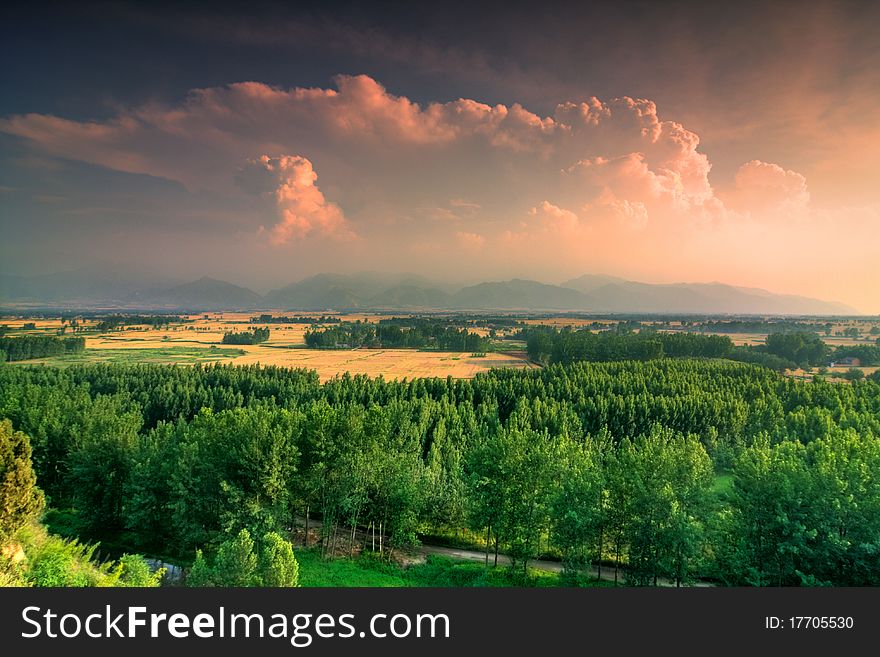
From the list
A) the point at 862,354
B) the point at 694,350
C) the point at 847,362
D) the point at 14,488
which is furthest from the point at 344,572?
the point at 862,354

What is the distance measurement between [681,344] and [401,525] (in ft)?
252

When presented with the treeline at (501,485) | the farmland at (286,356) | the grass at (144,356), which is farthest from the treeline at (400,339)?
the treeline at (501,485)

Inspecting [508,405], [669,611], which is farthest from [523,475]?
[508,405]

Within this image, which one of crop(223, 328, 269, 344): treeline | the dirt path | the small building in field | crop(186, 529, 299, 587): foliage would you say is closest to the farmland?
crop(223, 328, 269, 344): treeline

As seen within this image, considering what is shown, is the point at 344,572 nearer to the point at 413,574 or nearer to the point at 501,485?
the point at 413,574

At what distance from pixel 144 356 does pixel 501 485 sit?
85969 mm

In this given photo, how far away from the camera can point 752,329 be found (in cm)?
12938

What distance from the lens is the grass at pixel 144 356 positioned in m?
72.7

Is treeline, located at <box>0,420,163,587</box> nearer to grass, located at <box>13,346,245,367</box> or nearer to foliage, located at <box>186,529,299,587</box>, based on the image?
foliage, located at <box>186,529,299,587</box>

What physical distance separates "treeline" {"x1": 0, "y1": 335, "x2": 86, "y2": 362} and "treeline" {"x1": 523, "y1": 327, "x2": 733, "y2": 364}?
95.0 metres

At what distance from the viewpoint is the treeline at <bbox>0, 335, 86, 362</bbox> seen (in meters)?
75.4

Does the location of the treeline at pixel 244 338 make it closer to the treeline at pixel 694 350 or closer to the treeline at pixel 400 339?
the treeline at pixel 400 339

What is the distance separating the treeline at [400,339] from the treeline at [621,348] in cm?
2069

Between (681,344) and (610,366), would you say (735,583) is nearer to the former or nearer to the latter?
(610,366)
